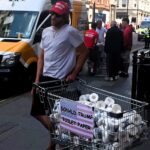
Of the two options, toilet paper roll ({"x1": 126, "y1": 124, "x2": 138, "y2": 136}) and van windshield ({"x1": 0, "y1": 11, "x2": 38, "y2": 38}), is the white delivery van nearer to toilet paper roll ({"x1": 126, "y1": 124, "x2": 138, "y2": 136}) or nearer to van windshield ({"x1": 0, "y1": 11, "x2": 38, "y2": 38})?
van windshield ({"x1": 0, "y1": 11, "x2": 38, "y2": 38})

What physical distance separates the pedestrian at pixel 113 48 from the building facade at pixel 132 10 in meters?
76.3

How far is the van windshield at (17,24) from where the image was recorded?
12.3 metres

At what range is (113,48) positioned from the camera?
44.0 feet

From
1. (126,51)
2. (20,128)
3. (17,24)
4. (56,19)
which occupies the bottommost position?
(20,128)

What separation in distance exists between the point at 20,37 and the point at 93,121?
8316 mm

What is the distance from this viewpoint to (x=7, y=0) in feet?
44.0

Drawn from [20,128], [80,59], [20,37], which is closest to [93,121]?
[80,59]

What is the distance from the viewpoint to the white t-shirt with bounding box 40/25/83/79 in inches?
203

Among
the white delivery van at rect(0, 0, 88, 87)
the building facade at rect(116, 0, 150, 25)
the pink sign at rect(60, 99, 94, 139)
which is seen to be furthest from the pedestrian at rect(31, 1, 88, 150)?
the building facade at rect(116, 0, 150, 25)

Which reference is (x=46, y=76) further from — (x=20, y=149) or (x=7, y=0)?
(x=7, y=0)

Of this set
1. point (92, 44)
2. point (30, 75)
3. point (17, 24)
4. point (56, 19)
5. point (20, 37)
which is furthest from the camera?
point (92, 44)

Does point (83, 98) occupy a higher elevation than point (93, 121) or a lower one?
higher

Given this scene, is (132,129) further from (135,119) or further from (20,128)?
(20,128)

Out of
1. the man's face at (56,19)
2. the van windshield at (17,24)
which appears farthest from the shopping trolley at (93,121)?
the van windshield at (17,24)
